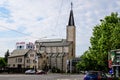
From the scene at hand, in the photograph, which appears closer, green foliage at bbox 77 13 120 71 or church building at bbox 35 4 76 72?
green foliage at bbox 77 13 120 71

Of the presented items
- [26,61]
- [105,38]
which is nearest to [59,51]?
[26,61]

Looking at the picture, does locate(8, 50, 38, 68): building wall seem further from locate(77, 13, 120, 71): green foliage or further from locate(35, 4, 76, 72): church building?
locate(77, 13, 120, 71): green foliage

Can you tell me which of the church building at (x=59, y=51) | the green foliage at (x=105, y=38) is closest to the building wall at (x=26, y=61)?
the church building at (x=59, y=51)

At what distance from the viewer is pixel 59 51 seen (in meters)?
170

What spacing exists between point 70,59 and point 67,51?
16.8 feet

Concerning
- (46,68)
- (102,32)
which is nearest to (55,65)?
(46,68)

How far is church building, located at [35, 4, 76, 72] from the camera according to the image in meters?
159

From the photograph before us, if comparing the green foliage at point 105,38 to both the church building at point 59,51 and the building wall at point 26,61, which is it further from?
the church building at point 59,51

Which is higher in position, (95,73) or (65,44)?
(65,44)

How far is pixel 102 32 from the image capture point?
5056 cm

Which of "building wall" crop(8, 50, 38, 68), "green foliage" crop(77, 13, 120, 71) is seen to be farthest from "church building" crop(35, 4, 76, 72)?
"green foliage" crop(77, 13, 120, 71)

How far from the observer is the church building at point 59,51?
6255 inches

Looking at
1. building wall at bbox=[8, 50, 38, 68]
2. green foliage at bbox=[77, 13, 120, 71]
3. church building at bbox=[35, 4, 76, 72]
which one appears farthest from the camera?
church building at bbox=[35, 4, 76, 72]

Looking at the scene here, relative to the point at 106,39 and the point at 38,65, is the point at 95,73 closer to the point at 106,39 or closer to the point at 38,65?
the point at 106,39
